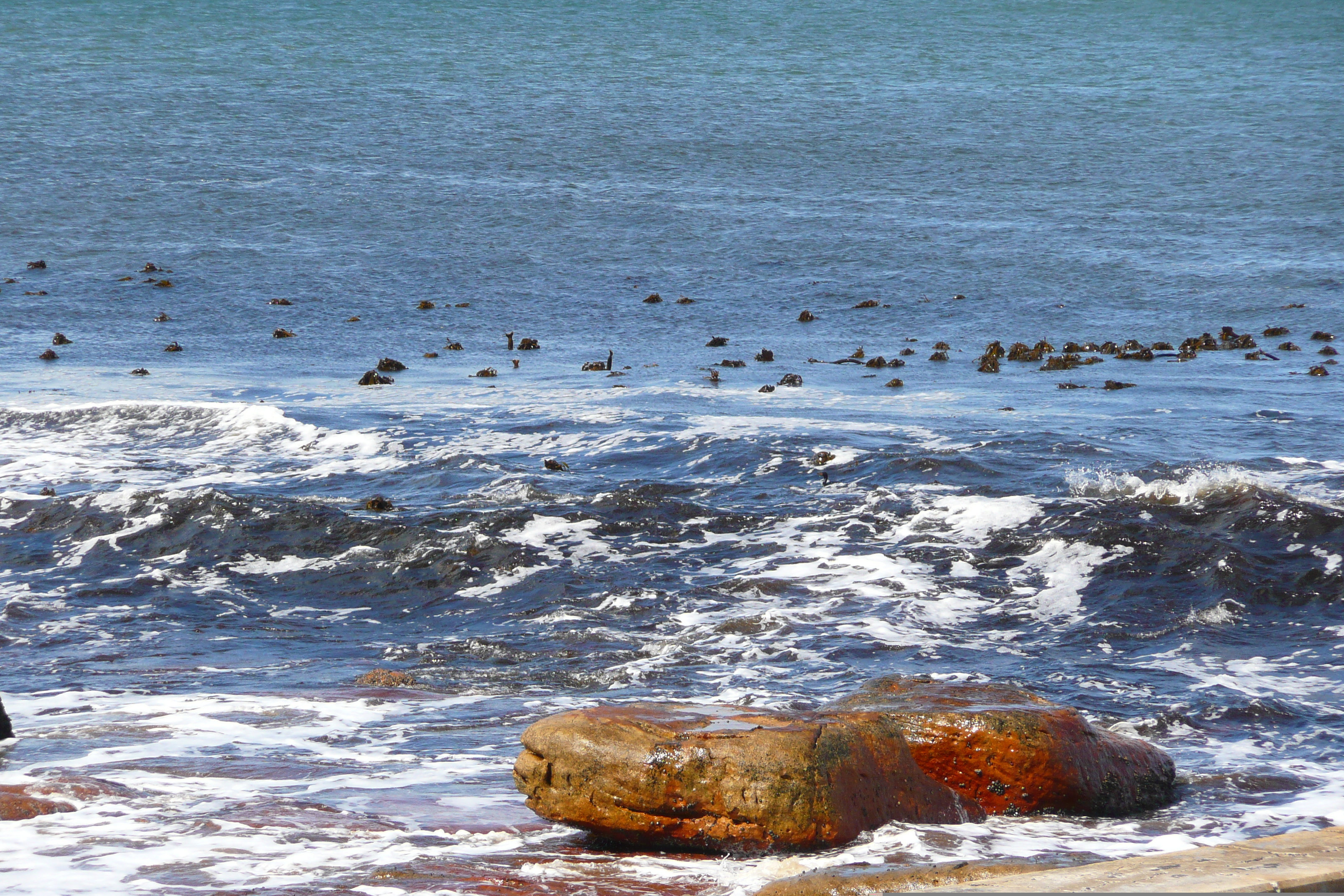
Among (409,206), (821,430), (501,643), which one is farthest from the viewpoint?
(409,206)

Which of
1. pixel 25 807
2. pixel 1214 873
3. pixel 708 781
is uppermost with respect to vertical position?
pixel 1214 873

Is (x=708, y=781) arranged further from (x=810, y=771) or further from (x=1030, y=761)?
(x=1030, y=761)

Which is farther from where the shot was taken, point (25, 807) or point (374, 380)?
point (374, 380)

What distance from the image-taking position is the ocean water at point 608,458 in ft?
24.7

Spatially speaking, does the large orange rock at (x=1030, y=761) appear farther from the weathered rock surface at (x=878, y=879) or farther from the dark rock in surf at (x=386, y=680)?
the dark rock in surf at (x=386, y=680)

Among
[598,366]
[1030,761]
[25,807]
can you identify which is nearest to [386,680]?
[25,807]

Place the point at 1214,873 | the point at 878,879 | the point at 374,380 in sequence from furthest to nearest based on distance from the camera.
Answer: the point at 374,380
the point at 878,879
the point at 1214,873

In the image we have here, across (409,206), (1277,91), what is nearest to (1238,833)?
(409,206)

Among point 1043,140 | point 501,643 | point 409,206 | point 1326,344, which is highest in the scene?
point 1043,140

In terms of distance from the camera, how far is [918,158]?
152ft

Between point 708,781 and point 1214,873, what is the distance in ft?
8.01

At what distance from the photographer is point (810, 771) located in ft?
20.4

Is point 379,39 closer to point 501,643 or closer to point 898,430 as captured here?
point 898,430

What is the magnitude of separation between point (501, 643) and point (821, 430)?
7.60m
